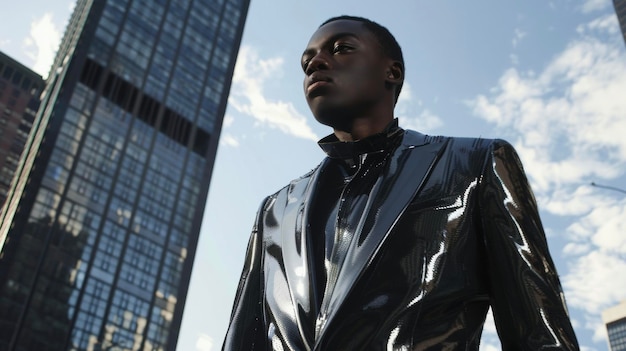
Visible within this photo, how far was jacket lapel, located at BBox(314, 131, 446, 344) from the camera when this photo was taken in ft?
4.11

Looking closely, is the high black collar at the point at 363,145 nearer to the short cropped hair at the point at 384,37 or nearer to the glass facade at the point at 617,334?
the short cropped hair at the point at 384,37

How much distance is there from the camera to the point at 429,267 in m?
1.28

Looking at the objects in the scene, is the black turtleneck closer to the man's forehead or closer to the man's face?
the man's face

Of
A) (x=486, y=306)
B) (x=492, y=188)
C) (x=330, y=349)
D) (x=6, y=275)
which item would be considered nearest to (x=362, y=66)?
(x=492, y=188)

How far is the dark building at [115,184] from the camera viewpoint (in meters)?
Answer: 54.3

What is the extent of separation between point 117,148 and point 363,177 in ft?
217

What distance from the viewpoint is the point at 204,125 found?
7275 centimetres

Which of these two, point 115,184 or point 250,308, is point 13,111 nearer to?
point 115,184

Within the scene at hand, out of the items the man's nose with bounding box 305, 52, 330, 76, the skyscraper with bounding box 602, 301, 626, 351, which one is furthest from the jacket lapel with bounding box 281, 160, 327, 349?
the skyscraper with bounding box 602, 301, 626, 351

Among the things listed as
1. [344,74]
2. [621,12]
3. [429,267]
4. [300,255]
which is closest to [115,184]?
[621,12]

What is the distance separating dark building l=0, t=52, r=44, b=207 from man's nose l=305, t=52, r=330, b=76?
284 ft

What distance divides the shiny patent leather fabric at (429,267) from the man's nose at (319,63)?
0.30 meters

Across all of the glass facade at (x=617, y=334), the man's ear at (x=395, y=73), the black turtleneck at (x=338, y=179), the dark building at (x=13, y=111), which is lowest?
the black turtleneck at (x=338, y=179)

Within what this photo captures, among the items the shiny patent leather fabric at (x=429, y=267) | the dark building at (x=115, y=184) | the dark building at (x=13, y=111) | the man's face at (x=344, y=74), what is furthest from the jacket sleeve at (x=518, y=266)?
the dark building at (x=13, y=111)
